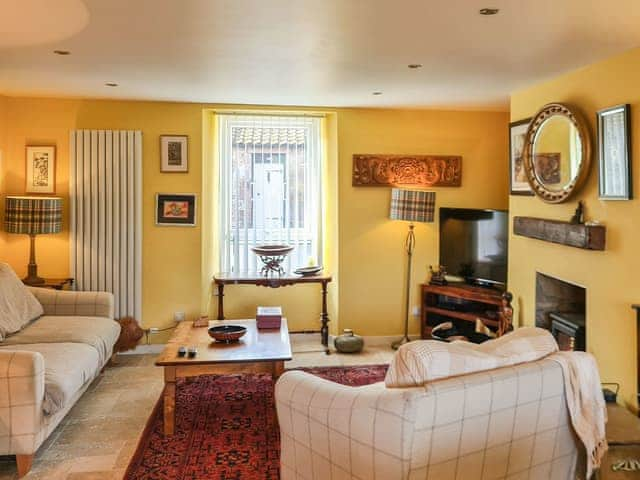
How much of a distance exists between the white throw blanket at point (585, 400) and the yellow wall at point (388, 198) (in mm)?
3340

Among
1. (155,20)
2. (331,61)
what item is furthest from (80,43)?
(331,61)

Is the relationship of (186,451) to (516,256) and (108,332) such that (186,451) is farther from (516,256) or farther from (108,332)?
(516,256)

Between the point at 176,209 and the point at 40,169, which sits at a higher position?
the point at 40,169

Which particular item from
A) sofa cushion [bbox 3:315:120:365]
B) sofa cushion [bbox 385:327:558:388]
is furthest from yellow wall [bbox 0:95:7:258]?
sofa cushion [bbox 385:327:558:388]

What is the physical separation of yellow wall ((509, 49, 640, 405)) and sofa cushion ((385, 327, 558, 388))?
1.31 m

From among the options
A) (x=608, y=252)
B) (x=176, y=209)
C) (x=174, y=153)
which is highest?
(x=174, y=153)

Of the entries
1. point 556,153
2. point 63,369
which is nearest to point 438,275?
point 556,153

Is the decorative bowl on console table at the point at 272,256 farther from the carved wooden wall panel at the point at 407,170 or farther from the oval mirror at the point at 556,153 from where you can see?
the oval mirror at the point at 556,153

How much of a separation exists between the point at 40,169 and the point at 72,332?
1.82m

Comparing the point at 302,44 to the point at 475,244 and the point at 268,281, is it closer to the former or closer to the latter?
the point at 268,281

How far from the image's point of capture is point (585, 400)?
2.08 m

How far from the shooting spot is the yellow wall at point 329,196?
491 cm

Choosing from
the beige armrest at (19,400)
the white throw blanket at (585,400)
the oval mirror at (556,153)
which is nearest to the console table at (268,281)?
the oval mirror at (556,153)

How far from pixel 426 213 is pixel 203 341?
8.18ft
